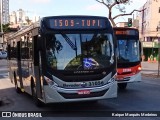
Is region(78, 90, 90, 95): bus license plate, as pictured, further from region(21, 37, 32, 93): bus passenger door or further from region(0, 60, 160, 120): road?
region(21, 37, 32, 93): bus passenger door

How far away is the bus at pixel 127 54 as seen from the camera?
1769 centimetres

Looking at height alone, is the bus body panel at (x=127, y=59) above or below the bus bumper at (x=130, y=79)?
above

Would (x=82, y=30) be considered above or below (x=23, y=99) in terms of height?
above

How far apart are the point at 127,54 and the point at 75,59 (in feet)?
22.1

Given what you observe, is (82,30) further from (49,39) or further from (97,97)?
(97,97)

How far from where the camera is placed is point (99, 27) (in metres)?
12.1


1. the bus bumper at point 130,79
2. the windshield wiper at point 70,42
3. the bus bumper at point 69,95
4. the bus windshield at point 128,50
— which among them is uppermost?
the windshield wiper at point 70,42

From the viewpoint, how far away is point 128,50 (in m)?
18.1

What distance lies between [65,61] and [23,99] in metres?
4.89

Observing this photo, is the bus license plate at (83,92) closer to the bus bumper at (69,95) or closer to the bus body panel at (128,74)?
the bus bumper at (69,95)

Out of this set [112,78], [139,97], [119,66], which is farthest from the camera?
[119,66]

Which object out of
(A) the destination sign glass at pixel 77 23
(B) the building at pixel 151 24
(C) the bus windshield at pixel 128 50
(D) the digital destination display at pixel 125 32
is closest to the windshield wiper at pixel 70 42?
(A) the destination sign glass at pixel 77 23

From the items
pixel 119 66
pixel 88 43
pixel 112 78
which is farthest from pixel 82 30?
pixel 119 66

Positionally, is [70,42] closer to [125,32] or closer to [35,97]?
[35,97]
